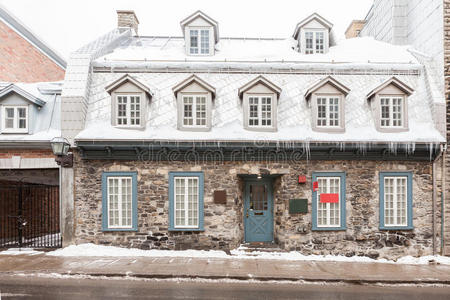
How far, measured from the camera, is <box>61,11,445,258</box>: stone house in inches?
451

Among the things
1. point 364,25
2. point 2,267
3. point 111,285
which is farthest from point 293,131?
point 364,25

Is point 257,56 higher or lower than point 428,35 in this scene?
lower

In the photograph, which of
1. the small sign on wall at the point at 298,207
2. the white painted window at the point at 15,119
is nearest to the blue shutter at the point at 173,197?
the small sign on wall at the point at 298,207

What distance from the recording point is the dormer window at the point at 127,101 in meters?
11.7

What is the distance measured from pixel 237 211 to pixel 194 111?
13.3 feet

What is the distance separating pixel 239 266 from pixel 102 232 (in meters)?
5.25

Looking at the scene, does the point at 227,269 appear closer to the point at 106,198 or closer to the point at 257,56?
the point at 106,198

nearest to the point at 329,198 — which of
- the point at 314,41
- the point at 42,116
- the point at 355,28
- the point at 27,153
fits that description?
the point at 314,41

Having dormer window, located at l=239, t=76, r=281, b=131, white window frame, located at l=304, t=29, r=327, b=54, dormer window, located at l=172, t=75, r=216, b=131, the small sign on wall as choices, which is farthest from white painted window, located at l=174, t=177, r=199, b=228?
white window frame, located at l=304, t=29, r=327, b=54

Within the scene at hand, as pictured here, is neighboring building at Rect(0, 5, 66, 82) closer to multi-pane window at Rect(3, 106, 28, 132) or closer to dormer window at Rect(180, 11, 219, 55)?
multi-pane window at Rect(3, 106, 28, 132)

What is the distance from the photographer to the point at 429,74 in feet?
40.4

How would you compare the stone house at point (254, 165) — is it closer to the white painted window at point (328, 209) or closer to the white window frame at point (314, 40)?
the white painted window at point (328, 209)

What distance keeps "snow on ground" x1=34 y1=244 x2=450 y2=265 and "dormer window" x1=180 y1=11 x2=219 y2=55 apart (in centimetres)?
858

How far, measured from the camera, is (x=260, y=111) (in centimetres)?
1191
